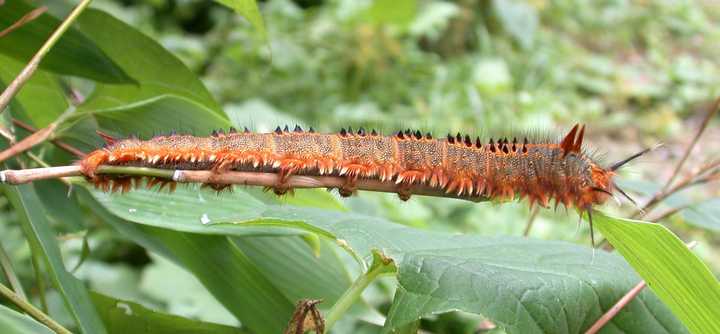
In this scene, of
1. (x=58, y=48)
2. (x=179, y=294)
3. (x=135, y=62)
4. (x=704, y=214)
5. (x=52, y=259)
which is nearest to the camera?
(x=52, y=259)

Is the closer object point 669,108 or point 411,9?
point 411,9

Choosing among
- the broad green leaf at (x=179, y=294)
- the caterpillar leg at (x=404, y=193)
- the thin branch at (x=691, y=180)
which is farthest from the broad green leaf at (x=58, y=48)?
the broad green leaf at (x=179, y=294)

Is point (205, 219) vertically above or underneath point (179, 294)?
underneath

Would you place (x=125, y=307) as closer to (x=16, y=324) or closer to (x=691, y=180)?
(x=16, y=324)

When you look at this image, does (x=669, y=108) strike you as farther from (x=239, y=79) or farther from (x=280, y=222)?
(x=280, y=222)

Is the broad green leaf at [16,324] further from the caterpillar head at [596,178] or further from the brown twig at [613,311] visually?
the caterpillar head at [596,178]

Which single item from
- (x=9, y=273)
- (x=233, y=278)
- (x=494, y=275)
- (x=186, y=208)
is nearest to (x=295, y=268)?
(x=233, y=278)

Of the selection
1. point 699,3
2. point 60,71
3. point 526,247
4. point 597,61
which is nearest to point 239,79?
point 597,61
